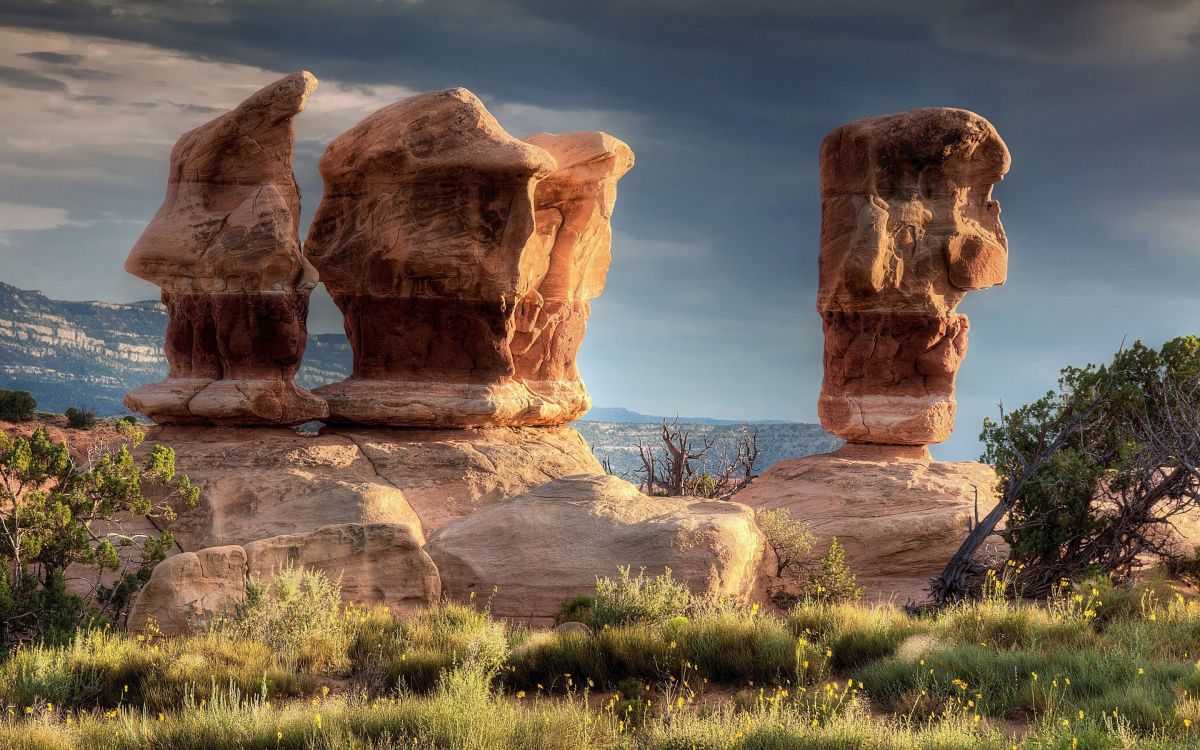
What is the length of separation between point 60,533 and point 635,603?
5.80 meters

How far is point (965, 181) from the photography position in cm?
1823

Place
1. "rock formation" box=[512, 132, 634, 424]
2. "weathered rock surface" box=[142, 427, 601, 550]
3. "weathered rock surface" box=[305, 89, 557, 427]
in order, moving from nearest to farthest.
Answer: "weathered rock surface" box=[142, 427, 601, 550]
"weathered rock surface" box=[305, 89, 557, 427]
"rock formation" box=[512, 132, 634, 424]

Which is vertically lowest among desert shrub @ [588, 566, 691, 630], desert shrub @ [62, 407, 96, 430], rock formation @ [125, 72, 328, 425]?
desert shrub @ [588, 566, 691, 630]

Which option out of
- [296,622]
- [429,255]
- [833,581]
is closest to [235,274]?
[429,255]

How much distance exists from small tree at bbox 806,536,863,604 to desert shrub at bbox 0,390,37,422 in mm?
32897

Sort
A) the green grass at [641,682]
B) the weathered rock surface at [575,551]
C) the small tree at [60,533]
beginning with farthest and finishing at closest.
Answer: the weathered rock surface at [575,551]
the small tree at [60,533]
the green grass at [641,682]

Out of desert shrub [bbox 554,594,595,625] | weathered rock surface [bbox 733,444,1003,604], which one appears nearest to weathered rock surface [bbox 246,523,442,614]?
desert shrub [bbox 554,594,595,625]

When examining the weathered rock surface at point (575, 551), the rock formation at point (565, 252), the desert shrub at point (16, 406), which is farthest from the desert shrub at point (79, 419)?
the weathered rock surface at point (575, 551)

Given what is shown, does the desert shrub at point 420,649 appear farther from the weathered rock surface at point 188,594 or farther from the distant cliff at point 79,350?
the distant cliff at point 79,350

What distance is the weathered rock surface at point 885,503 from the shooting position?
15.3 metres

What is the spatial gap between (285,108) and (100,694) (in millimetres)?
8162

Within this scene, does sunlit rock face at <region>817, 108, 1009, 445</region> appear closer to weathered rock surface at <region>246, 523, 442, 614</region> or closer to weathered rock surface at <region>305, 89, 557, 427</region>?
weathered rock surface at <region>305, 89, 557, 427</region>

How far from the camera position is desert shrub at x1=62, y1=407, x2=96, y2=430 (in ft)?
134

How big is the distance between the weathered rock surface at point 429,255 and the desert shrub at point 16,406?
2734 centimetres
